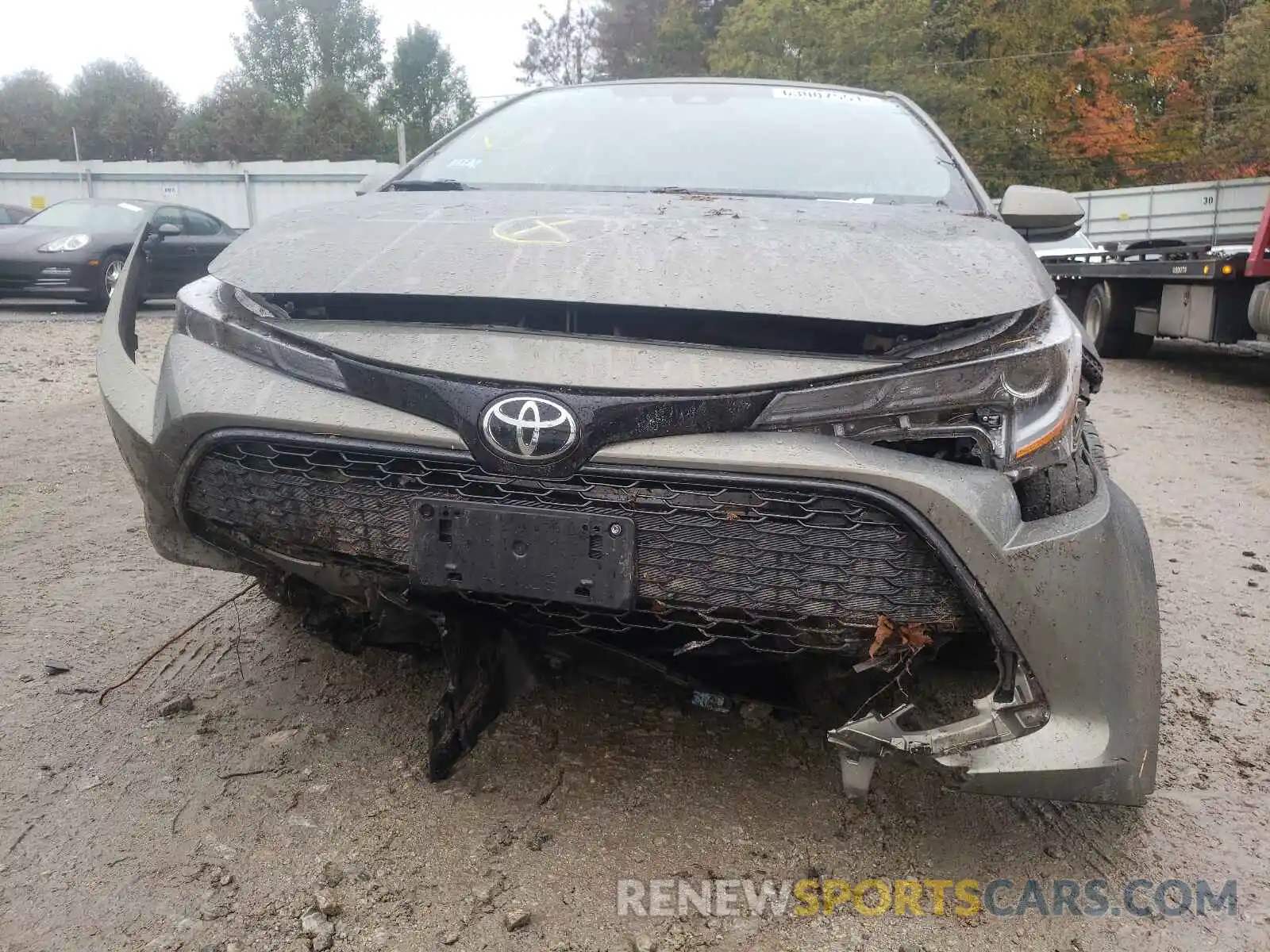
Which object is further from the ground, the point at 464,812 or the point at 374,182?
the point at 374,182

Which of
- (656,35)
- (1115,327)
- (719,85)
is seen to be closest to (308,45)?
(656,35)

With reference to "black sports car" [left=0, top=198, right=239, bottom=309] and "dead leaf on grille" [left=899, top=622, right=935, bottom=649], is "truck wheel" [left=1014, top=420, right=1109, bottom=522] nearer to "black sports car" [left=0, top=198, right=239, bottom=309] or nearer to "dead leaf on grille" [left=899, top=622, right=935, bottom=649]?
"dead leaf on grille" [left=899, top=622, right=935, bottom=649]

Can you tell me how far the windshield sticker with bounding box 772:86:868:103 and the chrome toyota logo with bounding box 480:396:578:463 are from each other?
2.03 meters

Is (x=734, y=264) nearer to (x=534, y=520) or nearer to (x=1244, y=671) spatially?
(x=534, y=520)

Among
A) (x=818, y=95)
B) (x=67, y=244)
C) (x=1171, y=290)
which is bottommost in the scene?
(x=1171, y=290)

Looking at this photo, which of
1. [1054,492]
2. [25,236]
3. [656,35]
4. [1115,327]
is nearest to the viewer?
[1054,492]

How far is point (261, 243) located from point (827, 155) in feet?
5.07

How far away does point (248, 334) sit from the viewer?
1.99 m

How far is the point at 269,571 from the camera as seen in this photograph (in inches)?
86.6

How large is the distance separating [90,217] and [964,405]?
39.8ft

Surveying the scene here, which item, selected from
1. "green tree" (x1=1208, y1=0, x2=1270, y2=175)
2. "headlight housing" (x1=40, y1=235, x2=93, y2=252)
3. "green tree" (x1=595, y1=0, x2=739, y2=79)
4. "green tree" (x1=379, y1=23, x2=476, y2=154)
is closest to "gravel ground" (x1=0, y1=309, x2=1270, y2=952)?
"headlight housing" (x1=40, y1=235, x2=93, y2=252)

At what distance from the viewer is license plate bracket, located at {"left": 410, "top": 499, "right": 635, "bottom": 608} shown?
5.76 feet

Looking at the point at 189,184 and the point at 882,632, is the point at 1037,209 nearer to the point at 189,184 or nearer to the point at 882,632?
the point at 882,632

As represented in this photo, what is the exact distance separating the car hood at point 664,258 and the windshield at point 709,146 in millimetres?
356
